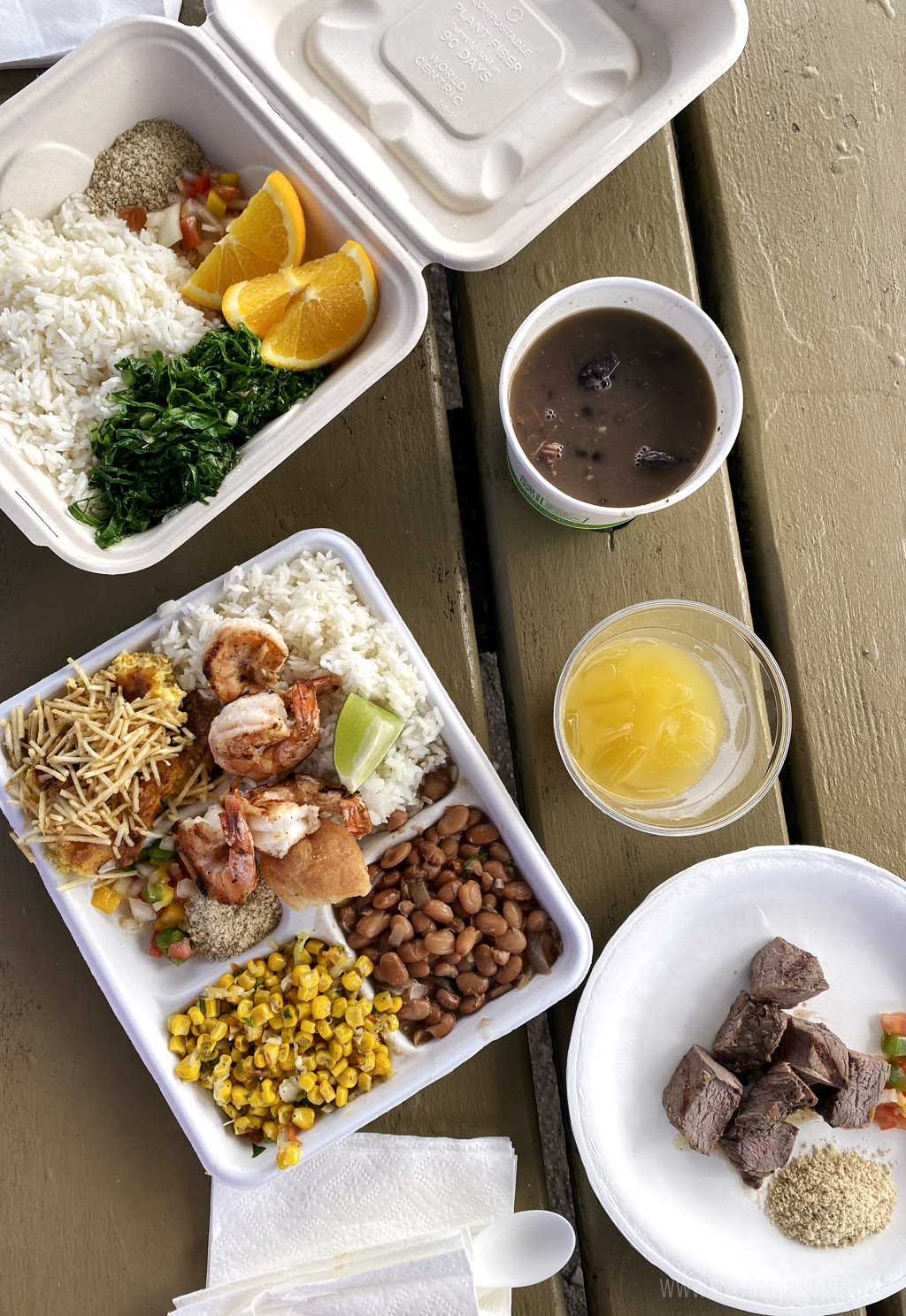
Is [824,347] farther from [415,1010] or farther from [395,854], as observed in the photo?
[415,1010]

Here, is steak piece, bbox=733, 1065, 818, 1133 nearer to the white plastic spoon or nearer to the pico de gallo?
the pico de gallo

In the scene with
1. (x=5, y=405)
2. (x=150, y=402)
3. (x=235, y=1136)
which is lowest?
(x=235, y=1136)

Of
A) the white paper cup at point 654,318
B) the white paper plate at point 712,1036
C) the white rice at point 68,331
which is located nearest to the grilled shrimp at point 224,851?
the white rice at point 68,331

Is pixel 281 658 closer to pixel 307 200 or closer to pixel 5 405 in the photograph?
pixel 5 405

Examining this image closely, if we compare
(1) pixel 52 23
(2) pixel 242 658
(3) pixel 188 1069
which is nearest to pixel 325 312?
(2) pixel 242 658

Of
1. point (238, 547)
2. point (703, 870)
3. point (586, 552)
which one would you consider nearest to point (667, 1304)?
point (703, 870)

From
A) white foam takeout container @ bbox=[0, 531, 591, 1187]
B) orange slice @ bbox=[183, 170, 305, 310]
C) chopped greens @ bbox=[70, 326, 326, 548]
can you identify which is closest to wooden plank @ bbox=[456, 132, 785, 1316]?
white foam takeout container @ bbox=[0, 531, 591, 1187]
